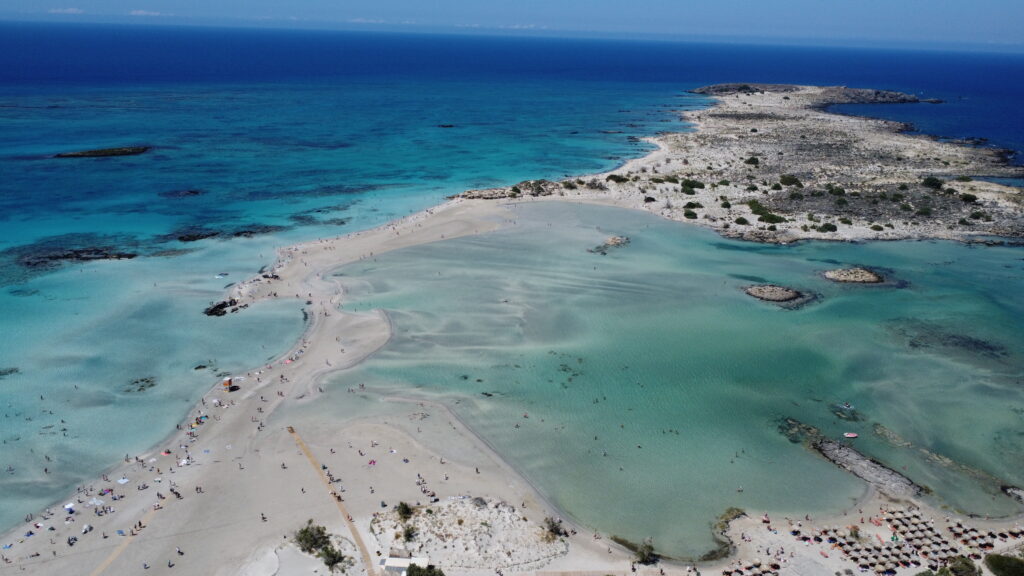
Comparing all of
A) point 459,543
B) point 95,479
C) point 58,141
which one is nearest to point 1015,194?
point 459,543

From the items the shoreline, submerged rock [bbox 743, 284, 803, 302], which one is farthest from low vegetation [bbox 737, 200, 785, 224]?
submerged rock [bbox 743, 284, 803, 302]

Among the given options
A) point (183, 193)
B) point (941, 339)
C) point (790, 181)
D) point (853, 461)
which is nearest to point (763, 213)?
point (790, 181)

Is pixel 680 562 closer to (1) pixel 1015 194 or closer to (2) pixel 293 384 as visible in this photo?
(2) pixel 293 384

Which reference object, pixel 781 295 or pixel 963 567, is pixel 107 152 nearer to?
pixel 781 295

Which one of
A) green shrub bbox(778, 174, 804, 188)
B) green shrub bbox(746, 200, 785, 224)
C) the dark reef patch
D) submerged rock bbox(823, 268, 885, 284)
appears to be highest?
green shrub bbox(778, 174, 804, 188)

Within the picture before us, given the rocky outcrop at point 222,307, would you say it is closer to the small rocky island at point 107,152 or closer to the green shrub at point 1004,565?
the green shrub at point 1004,565

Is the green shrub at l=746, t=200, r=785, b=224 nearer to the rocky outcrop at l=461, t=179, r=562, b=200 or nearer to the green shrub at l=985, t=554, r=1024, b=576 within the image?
the rocky outcrop at l=461, t=179, r=562, b=200
